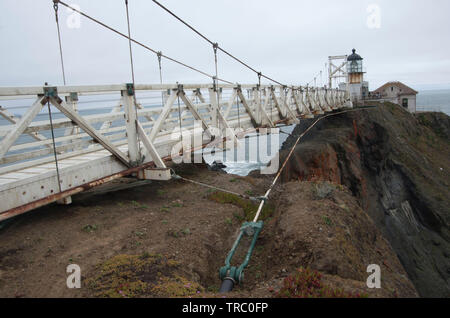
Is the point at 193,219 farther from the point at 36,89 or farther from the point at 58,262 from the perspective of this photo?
the point at 36,89

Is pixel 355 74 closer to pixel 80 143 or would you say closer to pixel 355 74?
pixel 355 74

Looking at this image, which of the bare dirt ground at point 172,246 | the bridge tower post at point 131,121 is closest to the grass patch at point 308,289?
the bare dirt ground at point 172,246

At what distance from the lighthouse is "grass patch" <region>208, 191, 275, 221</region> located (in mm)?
43734

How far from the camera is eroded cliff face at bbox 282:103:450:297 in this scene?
1819 centimetres

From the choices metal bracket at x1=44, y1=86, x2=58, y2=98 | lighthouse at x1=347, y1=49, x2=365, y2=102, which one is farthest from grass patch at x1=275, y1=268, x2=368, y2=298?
lighthouse at x1=347, y1=49, x2=365, y2=102

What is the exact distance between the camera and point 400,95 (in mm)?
49594

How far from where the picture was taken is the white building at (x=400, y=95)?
161 feet

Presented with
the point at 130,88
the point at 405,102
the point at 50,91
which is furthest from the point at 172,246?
the point at 405,102

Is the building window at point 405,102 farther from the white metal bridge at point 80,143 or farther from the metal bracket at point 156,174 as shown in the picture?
the metal bracket at point 156,174

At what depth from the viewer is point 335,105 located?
26797 millimetres

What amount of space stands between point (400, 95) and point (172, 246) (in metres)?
54.4

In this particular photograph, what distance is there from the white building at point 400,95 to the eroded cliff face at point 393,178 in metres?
23.1

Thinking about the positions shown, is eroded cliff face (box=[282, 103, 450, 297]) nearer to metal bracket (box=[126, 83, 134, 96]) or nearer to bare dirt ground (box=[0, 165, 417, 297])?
bare dirt ground (box=[0, 165, 417, 297])
